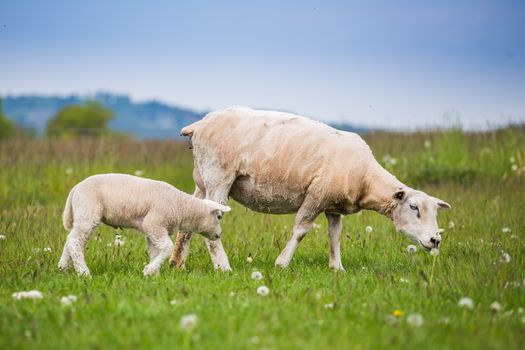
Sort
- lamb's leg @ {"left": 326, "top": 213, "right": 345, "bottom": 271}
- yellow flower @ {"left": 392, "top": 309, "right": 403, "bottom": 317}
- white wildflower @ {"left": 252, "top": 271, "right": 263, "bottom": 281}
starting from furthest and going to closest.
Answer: lamb's leg @ {"left": 326, "top": 213, "right": 345, "bottom": 271}
white wildflower @ {"left": 252, "top": 271, "right": 263, "bottom": 281}
yellow flower @ {"left": 392, "top": 309, "right": 403, "bottom": 317}

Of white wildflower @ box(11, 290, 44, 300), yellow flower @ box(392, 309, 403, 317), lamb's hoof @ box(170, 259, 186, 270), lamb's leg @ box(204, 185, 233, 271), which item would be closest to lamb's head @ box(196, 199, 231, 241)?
lamb's leg @ box(204, 185, 233, 271)

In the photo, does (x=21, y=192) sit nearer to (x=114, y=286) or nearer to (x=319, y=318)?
(x=114, y=286)

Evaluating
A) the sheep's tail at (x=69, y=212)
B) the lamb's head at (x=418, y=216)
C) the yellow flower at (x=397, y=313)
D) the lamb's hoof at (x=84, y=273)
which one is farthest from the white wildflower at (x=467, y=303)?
the sheep's tail at (x=69, y=212)

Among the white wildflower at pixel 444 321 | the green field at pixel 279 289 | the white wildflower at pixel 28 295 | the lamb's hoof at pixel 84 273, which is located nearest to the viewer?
the green field at pixel 279 289

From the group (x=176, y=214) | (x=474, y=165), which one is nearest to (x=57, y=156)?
(x=474, y=165)

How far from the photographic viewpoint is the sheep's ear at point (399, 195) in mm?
7848

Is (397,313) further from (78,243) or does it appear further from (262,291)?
(78,243)

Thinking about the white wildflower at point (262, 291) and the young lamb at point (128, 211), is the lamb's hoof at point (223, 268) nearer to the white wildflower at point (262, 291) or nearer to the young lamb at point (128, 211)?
the young lamb at point (128, 211)

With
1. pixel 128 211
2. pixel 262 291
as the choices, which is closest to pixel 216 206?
pixel 128 211

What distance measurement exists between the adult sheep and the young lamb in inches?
26.5

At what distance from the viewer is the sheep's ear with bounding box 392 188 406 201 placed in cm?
785

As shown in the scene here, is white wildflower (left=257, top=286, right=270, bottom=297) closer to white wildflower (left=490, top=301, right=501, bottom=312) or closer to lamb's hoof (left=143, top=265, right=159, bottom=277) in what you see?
lamb's hoof (left=143, top=265, right=159, bottom=277)

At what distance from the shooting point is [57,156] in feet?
56.2

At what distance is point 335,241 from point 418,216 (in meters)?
0.97
